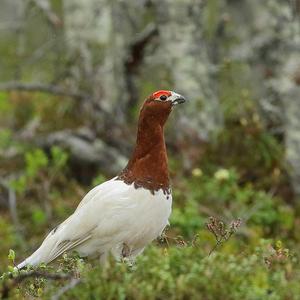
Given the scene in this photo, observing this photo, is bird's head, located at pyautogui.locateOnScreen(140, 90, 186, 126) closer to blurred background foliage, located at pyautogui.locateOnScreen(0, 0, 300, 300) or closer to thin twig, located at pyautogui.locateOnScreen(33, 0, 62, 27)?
blurred background foliage, located at pyautogui.locateOnScreen(0, 0, 300, 300)

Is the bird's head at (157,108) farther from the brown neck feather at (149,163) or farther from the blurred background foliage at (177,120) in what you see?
the blurred background foliage at (177,120)

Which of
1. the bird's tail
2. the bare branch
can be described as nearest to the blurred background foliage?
the bare branch

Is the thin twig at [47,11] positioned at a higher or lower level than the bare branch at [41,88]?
higher

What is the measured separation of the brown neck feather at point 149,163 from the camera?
533cm

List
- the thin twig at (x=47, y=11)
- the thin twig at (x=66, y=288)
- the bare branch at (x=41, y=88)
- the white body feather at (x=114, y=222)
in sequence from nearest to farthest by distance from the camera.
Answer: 1. the thin twig at (x=66, y=288)
2. the white body feather at (x=114, y=222)
3. the bare branch at (x=41, y=88)
4. the thin twig at (x=47, y=11)

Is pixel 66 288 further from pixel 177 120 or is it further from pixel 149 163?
pixel 177 120

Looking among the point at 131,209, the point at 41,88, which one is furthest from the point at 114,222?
the point at 41,88

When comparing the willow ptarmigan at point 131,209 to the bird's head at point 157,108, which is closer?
the willow ptarmigan at point 131,209

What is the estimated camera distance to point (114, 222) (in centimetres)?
526

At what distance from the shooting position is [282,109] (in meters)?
9.92

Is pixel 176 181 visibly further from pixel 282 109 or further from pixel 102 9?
pixel 102 9

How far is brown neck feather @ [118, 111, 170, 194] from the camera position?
5332 millimetres

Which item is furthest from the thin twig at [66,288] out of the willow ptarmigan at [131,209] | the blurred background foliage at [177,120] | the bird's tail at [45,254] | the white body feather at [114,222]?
the blurred background foliage at [177,120]

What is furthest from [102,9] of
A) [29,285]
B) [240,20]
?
[29,285]
